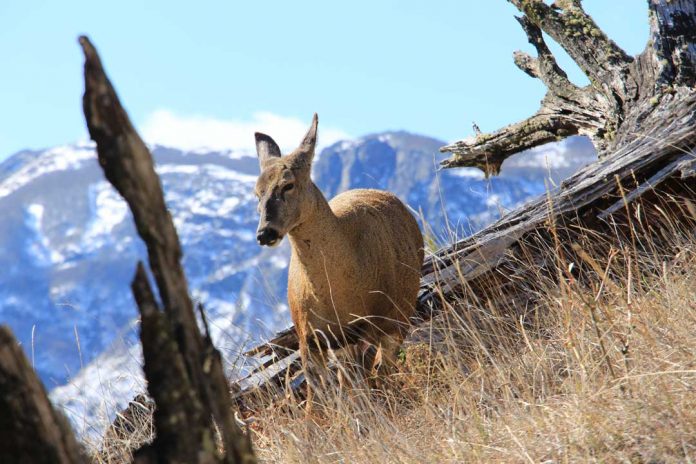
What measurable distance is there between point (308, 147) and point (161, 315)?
4531mm

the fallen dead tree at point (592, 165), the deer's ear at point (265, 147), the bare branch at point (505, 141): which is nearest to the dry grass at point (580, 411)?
the fallen dead tree at point (592, 165)

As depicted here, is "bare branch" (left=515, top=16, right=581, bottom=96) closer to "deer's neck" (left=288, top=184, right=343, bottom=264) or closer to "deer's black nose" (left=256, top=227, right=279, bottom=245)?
"deer's neck" (left=288, top=184, right=343, bottom=264)

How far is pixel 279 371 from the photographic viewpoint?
313 inches

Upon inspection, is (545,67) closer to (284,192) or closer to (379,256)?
(379,256)

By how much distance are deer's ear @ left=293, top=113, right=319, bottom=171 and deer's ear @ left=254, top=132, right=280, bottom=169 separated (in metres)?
0.35

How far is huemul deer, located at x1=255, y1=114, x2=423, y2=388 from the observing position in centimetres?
675

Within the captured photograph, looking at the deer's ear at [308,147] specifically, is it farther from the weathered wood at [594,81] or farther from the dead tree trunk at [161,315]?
the dead tree trunk at [161,315]

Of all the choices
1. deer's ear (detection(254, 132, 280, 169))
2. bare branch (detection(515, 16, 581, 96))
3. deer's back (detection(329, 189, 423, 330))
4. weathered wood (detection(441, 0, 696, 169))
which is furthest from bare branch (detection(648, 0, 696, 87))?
deer's ear (detection(254, 132, 280, 169))

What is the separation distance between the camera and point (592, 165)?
26.7ft

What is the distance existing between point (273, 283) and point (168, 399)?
4.76 m

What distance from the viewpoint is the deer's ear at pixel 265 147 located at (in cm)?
756

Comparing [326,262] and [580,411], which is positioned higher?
[326,262]

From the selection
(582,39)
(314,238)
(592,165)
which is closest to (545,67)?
(582,39)

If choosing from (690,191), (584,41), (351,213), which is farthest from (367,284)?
(584,41)
